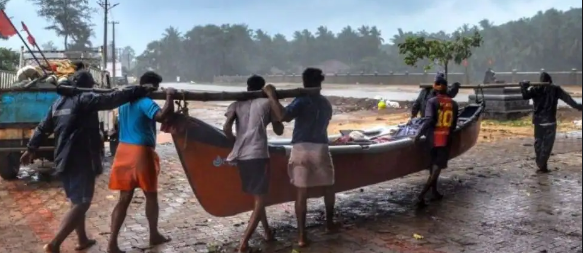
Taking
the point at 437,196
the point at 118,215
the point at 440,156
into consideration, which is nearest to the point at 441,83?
the point at 440,156

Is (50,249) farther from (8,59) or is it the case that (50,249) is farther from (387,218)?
(8,59)

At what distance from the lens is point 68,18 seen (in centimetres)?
940

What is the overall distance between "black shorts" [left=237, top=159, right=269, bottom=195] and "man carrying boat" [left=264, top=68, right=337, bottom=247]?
1.15 feet

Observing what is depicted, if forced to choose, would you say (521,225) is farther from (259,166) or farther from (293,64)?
(293,64)

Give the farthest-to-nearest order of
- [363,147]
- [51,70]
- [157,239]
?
[51,70], [363,147], [157,239]

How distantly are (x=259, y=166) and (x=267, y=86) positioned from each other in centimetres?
68

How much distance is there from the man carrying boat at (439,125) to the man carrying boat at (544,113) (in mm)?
1723

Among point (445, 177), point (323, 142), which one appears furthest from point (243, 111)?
point (445, 177)

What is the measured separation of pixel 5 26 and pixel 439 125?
533 cm

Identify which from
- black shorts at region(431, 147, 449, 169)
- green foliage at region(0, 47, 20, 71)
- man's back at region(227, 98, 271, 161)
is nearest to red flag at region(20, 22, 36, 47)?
green foliage at region(0, 47, 20, 71)

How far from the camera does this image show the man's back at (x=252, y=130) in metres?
4.69

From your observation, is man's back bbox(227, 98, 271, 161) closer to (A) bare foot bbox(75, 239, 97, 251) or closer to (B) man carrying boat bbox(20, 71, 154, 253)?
(B) man carrying boat bbox(20, 71, 154, 253)

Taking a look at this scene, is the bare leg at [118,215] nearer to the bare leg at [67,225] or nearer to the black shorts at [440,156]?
the bare leg at [67,225]

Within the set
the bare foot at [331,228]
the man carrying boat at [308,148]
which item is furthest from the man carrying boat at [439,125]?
the man carrying boat at [308,148]
